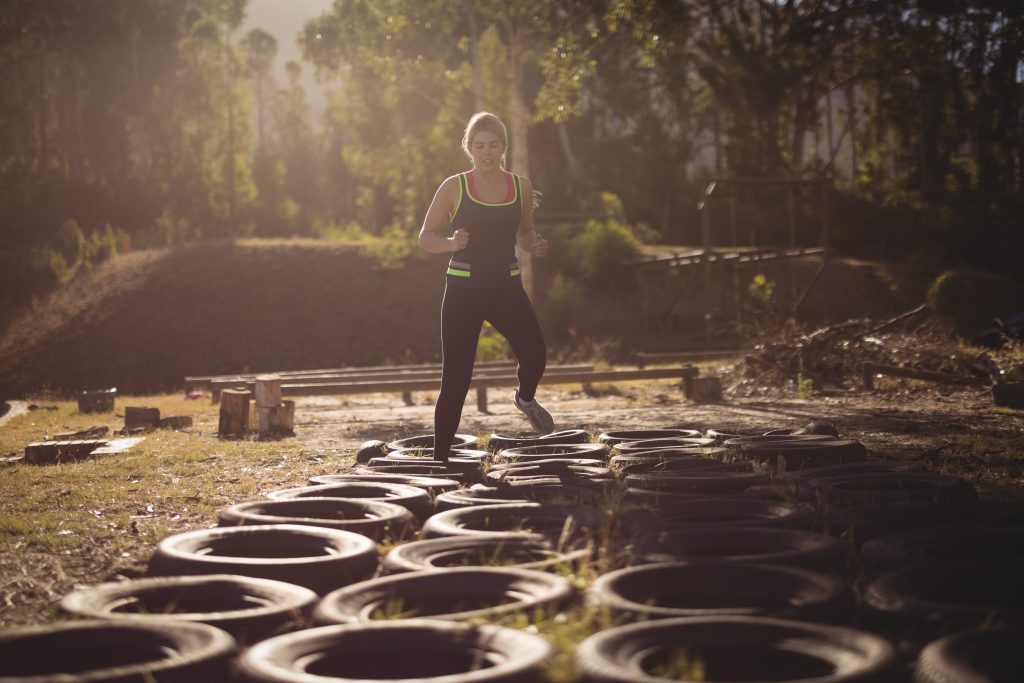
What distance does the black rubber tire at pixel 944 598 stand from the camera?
3279 millimetres

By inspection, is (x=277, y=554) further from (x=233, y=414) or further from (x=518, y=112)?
(x=518, y=112)

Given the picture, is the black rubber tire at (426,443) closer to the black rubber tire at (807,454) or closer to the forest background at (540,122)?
the black rubber tire at (807,454)

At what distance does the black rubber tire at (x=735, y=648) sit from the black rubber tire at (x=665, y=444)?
4530 mm

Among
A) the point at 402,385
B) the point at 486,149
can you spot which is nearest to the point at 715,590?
the point at 486,149

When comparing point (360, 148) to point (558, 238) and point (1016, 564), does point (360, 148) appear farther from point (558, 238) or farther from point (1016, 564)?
point (1016, 564)

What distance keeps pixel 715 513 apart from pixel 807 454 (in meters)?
2.37

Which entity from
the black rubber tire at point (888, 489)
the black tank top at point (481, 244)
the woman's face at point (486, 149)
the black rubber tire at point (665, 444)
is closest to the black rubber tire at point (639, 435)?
the black rubber tire at point (665, 444)

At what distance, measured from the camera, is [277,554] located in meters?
4.89

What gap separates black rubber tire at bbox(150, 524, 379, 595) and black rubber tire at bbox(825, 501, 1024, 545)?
2124 mm

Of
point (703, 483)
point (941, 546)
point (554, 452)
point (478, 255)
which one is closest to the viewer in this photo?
point (941, 546)

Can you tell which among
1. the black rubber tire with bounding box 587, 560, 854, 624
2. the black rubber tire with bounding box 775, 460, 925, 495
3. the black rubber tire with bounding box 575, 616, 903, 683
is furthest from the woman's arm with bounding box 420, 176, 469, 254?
the black rubber tire with bounding box 575, 616, 903, 683

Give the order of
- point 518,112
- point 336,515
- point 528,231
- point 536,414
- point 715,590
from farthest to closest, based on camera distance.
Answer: point 518,112 < point 536,414 < point 528,231 < point 336,515 < point 715,590

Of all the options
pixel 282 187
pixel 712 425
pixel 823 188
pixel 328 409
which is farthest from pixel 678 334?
pixel 282 187

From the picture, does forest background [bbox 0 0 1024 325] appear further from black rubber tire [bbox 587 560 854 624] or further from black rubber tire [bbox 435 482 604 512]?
black rubber tire [bbox 587 560 854 624]
